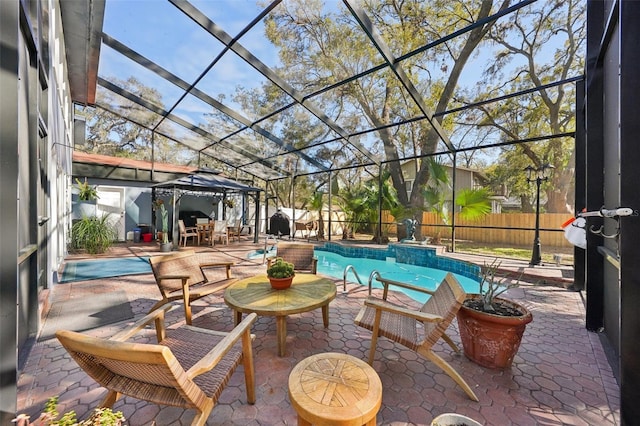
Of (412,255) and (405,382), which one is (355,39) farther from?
(405,382)

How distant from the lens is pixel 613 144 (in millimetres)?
2555

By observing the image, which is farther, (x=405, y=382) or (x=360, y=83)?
(x=360, y=83)

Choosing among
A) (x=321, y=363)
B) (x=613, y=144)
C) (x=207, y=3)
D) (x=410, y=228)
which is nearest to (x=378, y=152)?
(x=410, y=228)

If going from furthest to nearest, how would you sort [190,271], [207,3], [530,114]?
[530,114]
[207,3]
[190,271]

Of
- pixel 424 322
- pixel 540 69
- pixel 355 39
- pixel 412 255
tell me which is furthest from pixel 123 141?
pixel 540 69

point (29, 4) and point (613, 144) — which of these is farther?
point (613, 144)

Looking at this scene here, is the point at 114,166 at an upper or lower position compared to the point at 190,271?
upper

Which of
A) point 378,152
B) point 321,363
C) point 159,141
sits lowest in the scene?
point 321,363

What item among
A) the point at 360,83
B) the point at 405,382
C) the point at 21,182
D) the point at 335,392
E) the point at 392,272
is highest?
the point at 360,83

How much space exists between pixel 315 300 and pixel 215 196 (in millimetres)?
11370

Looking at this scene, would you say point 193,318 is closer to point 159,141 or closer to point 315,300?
point 315,300

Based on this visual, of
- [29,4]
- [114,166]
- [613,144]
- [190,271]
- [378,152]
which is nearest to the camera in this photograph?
[29,4]

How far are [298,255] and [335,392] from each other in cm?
297

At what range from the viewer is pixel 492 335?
2.19 m
